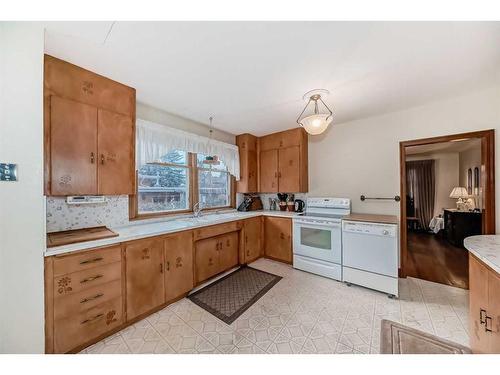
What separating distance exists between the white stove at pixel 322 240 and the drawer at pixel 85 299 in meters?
2.34

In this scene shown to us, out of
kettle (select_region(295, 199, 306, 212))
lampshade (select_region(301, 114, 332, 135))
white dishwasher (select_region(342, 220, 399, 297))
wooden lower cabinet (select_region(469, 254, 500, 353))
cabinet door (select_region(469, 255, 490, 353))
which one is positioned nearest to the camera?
wooden lower cabinet (select_region(469, 254, 500, 353))

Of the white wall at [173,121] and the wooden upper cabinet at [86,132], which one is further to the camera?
the white wall at [173,121]

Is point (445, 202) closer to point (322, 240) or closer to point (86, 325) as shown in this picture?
point (322, 240)

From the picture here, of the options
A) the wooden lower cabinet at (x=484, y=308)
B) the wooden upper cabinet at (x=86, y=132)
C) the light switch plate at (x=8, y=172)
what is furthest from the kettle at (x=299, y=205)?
the light switch plate at (x=8, y=172)

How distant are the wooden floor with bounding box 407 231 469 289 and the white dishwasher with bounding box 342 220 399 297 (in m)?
0.91

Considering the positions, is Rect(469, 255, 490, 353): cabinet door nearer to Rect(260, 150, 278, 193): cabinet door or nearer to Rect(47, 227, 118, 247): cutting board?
Rect(260, 150, 278, 193): cabinet door

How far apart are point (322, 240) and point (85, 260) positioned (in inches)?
106

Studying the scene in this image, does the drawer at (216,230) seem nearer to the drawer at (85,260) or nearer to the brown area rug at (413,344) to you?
the drawer at (85,260)

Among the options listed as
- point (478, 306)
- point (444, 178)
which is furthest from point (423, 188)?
point (478, 306)

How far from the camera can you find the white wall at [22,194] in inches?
45.3

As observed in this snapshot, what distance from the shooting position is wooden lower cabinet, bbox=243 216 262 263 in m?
3.17

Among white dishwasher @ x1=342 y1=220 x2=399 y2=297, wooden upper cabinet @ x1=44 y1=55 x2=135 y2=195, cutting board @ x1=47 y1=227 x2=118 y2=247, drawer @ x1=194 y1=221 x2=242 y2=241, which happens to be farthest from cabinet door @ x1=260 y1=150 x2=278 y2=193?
cutting board @ x1=47 y1=227 x2=118 y2=247
